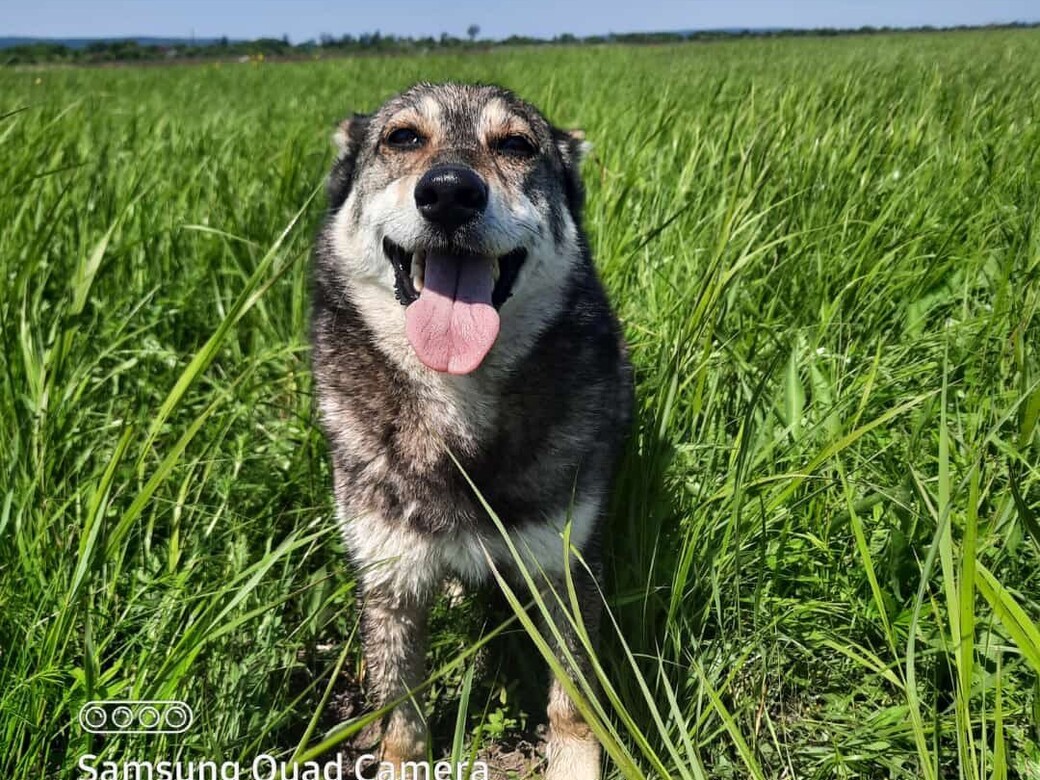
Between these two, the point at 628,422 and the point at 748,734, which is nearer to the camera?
the point at 748,734

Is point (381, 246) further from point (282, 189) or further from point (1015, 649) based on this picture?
point (282, 189)

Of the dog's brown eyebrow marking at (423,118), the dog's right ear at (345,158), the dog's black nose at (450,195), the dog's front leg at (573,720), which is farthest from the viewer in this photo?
the dog's right ear at (345,158)

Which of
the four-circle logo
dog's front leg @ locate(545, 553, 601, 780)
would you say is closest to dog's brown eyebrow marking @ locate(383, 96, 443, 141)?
dog's front leg @ locate(545, 553, 601, 780)

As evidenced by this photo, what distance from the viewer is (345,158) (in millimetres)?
2523

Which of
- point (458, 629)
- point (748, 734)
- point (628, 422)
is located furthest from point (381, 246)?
point (748, 734)

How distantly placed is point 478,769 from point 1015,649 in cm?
127

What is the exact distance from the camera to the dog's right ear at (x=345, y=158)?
8.05ft

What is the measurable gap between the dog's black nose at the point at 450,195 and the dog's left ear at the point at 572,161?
0.70 meters

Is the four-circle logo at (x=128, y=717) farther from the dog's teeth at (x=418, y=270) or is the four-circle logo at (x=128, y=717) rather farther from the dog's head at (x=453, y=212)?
the dog's teeth at (x=418, y=270)

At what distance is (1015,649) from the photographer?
163 cm

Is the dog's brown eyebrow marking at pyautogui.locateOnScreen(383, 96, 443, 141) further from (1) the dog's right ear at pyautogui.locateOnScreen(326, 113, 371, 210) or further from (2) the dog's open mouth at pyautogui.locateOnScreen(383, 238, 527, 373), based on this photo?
(2) the dog's open mouth at pyautogui.locateOnScreen(383, 238, 527, 373)

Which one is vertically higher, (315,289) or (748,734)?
(315,289)

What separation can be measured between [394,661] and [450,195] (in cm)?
119

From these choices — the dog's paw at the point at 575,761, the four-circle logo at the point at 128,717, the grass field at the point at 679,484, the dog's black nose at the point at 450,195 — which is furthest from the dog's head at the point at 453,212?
the dog's paw at the point at 575,761
